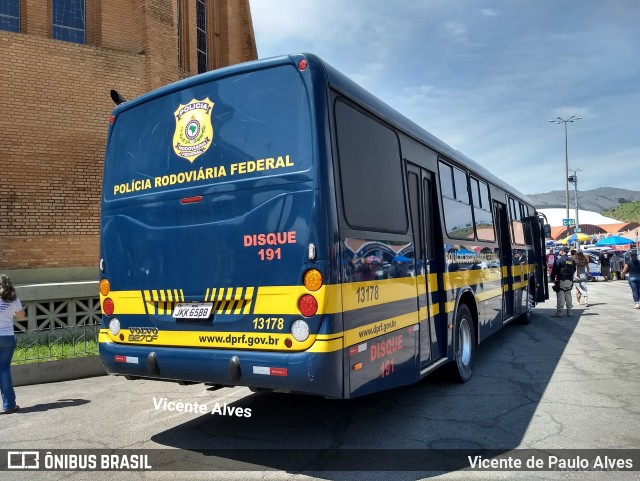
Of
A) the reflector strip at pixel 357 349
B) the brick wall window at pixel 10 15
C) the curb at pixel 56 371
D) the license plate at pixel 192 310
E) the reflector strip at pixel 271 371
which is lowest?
the curb at pixel 56 371

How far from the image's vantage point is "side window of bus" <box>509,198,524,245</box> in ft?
36.4

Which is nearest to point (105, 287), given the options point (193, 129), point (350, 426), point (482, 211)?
point (193, 129)

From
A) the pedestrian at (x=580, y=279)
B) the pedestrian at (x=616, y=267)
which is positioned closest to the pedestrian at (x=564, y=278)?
the pedestrian at (x=580, y=279)

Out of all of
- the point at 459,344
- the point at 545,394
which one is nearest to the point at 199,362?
the point at 459,344

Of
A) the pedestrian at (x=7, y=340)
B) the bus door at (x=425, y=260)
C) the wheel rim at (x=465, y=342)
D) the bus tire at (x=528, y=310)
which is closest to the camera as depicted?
the bus door at (x=425, y=260)

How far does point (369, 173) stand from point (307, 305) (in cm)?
150

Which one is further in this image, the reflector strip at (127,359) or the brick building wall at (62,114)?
the brick building wall at (62,114)

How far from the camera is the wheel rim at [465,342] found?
7.00m

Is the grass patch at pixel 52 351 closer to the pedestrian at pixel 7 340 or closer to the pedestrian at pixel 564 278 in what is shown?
the pedestrian at pixel 7 340

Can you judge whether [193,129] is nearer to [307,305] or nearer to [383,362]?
[307,305]

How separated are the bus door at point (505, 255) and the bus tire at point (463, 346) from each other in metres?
2.61

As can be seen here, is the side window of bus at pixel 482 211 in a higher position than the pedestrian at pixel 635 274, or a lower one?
higher

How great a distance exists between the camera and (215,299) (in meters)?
4.42

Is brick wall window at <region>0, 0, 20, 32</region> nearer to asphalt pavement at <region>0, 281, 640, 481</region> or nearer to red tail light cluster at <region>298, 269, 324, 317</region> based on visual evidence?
asphalt pavement at <region>0, 281, 640, 481</region>
